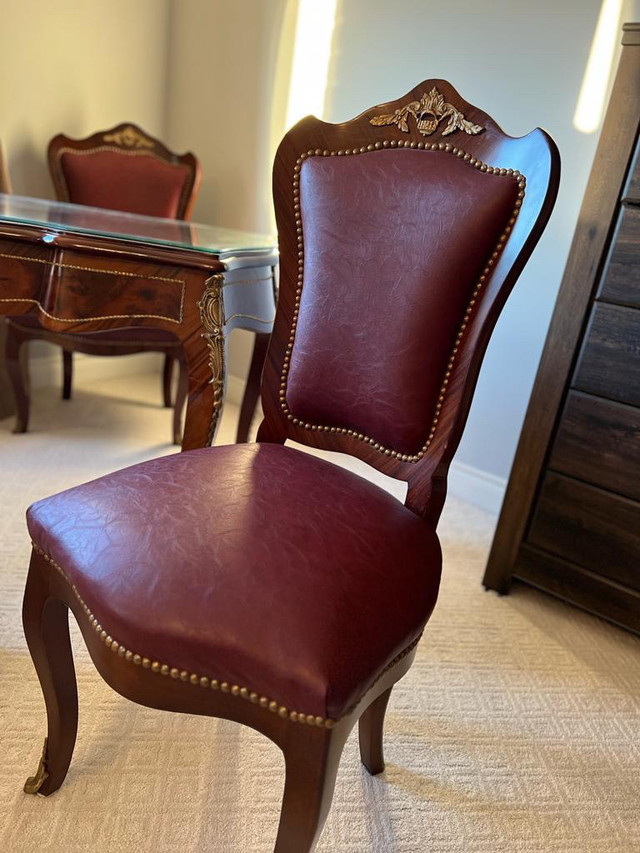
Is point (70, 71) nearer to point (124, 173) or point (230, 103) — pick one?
point (124, 173)

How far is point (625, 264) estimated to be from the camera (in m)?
1.57

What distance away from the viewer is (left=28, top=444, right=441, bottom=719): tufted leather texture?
752mm

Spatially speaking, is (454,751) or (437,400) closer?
(437,400)

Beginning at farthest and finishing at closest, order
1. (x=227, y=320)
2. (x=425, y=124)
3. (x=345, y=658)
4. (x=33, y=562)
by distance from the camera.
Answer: (x=227, y=320) → (x=425, y=124) → (x=33, y=562) → (x=345, y=658)

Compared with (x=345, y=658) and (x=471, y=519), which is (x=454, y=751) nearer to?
(x=345, y=658)

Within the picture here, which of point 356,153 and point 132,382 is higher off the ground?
point 356,153

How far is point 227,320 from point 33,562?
678 mm

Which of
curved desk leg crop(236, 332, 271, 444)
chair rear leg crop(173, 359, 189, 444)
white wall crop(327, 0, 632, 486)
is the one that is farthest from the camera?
chair rear leg crop(173, 359, 189, 444)

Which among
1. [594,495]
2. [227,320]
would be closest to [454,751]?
[594,495]

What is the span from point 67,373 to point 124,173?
85 centimetres

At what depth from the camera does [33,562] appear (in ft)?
3.18

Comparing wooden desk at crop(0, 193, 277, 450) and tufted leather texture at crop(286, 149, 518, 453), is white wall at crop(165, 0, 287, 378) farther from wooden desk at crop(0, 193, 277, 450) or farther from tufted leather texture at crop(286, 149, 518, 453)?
tufted leather texture at crop(286, 149, 518, 453)

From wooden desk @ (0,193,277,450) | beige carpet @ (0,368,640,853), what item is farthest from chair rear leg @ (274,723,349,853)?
wooden desk @ (0,193,277,450)

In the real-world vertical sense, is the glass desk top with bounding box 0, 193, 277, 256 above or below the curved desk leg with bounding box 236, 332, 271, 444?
above
